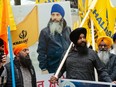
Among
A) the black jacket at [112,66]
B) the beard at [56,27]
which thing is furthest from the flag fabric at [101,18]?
the black jacket at [112,66]

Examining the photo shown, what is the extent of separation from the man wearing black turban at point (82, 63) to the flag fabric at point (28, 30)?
1876mm

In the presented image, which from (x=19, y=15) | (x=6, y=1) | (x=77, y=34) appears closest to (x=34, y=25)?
(x=19, y=15)

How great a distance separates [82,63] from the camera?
20.2 ft

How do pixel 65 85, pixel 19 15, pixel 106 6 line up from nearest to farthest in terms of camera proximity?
1. pixel 65 85
2. pixel 19 15
3. pixel 106 6

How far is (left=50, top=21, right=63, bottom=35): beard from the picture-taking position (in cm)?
819

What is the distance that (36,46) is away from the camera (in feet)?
26.9

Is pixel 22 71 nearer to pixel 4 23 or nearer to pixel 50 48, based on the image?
pixel 4 23

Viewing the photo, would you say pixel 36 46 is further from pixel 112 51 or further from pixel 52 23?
pixel 112 51

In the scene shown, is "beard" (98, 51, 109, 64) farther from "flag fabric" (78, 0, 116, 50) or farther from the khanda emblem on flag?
the khanda emblem on flag

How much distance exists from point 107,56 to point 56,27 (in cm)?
166

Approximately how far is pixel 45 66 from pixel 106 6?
1730mm

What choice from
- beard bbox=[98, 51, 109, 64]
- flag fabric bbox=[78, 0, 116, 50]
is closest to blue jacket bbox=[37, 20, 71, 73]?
flag fabric bbox=[78, 0, 116, 50]

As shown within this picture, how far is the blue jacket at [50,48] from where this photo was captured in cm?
813

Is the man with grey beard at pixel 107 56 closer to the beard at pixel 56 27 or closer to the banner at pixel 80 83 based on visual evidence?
the banner at pixel 80 83
